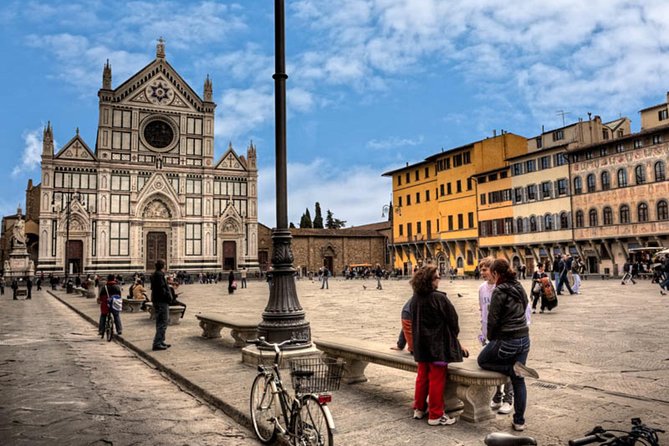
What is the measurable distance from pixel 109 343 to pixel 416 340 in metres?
9.30

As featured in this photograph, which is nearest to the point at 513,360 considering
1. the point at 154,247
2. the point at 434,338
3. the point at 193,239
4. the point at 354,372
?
the point at 434,338

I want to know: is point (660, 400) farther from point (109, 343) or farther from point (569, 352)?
point (109, 343)

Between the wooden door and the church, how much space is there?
0.35ft

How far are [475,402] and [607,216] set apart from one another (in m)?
40.7

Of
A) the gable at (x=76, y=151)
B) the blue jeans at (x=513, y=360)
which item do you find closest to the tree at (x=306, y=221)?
the gable at (x=76, y=151)

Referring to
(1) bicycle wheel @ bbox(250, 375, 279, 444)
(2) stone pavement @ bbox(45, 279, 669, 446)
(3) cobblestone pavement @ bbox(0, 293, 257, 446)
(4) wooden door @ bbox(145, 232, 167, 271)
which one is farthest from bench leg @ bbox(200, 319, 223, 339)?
(4) wooden door @ bbox(145, 232, 167, 271)

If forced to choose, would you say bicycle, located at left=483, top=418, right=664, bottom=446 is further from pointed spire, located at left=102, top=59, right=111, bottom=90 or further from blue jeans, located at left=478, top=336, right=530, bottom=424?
pointed spire, located at left=102, top=59, right=111, bottom=90

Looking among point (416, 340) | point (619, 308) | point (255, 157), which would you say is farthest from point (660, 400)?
point (255, 157)

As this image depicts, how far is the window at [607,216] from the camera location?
4025cm

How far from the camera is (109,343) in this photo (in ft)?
39.3

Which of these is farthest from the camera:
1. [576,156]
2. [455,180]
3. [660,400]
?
[455,180]

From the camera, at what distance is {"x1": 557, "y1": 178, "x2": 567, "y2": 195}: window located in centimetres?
4394

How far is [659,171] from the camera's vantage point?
3675cm

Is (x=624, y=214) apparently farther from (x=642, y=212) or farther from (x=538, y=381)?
(x=538, y=381)
